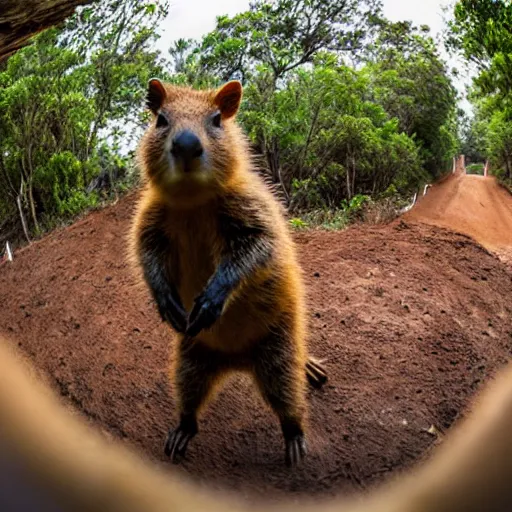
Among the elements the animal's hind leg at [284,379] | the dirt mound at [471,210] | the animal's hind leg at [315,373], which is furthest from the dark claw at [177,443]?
the dirt mound at [471,210]

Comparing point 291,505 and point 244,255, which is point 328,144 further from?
point 291,505

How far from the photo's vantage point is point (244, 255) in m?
1.38

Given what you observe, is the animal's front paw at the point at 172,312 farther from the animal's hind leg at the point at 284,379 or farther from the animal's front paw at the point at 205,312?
the animal's hind leg at the point at 284,379

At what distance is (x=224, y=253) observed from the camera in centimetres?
139

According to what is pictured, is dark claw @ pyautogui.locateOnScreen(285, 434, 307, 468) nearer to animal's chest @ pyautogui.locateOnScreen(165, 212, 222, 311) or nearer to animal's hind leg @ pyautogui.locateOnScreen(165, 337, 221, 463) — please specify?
animal's hind leg @ pyautogui.locateOnScreen(165, 337, 221, 463)

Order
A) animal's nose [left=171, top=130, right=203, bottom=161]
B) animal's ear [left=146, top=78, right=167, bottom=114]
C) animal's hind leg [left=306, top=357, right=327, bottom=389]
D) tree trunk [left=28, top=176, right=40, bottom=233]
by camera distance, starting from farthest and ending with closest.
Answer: tree trunk [left=28, top=176, right=40, bottom=233]
animal's hind leg [left=306, top=357, right=327, bottom=389]
animal's ear [left=146, top=78, right=167, bottom=114]
animal's nose [left=171, top=130, right=203, bottom=161]

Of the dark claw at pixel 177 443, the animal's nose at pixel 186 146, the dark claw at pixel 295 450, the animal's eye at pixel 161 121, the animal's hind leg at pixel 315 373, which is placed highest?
the animal's eye at pixel 161 121

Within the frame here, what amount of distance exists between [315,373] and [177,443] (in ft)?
1.29

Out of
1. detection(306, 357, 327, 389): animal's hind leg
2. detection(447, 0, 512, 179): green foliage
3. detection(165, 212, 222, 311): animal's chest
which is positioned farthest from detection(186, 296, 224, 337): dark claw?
detection(447, 0, 512, 179): green foliage

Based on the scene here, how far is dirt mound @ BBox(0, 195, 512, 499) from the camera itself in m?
1.36

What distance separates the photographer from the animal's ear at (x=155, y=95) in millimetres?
1271

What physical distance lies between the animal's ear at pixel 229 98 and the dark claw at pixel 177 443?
0.75 m

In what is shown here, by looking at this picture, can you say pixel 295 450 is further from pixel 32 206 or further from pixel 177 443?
pixel 32 206

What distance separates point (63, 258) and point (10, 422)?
0.45m
